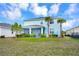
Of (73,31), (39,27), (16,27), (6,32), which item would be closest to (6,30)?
(6,32)

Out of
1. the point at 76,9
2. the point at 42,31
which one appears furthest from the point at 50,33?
the point at 76,9

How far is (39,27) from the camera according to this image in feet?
18.1

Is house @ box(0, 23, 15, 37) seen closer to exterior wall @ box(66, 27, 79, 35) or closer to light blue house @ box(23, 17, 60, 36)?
light blue house @ box(23, 17, 60, 36)

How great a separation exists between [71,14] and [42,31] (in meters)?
0.51

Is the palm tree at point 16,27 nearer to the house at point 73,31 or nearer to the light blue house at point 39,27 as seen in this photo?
the light blue house at point 39,27

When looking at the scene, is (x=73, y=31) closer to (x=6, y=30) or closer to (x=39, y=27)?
(x=39, y=27)

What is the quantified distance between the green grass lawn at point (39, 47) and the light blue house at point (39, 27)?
4.4 inches

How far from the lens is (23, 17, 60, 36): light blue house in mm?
5484

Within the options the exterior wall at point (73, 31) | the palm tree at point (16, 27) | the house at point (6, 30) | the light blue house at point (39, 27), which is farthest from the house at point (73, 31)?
the house at point (6, 30)

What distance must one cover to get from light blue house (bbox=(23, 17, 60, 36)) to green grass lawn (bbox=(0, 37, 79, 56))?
0.11 meters

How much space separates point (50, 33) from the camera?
5.50 meters

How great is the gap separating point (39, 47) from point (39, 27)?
303 mm

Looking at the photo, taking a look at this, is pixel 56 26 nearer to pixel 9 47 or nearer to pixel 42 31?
pixel 42 31

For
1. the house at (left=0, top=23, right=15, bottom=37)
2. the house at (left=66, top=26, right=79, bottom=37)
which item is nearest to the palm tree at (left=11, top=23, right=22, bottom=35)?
the house at (left=0, top=23, right=15, bottom=37)
